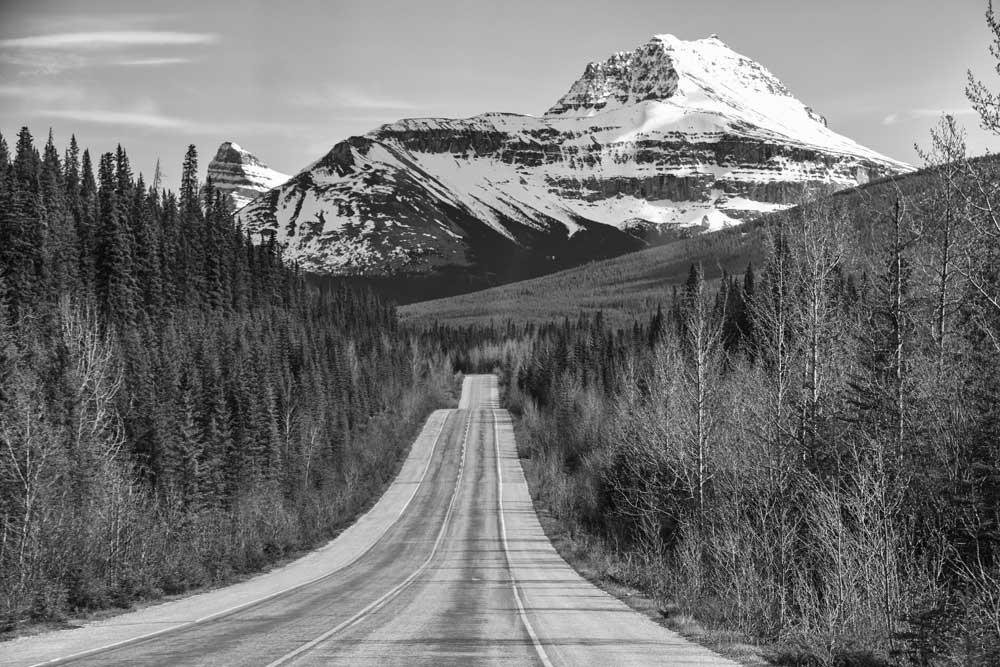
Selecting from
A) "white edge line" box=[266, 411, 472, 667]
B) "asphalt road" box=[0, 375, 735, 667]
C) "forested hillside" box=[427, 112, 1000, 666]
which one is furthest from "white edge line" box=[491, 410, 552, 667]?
"forested hillside" box=[427, 112, 1000, 666]

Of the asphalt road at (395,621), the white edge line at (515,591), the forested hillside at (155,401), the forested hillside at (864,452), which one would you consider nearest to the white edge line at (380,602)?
the asphalt road at (395,621)

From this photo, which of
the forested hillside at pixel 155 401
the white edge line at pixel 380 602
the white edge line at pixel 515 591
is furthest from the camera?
the forested hillside at pixel 155 401

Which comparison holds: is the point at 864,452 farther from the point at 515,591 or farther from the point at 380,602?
the point at 380,602

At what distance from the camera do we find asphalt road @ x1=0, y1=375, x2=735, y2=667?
52.9 ft

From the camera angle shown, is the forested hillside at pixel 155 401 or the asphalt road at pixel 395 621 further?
the forested hillside at pixel 155 401

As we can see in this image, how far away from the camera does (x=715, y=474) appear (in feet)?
118

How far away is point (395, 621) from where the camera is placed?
71.6ft

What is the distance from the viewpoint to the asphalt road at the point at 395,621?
16.1 meters

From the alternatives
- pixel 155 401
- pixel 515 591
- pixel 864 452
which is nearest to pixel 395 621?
pixel 515 591

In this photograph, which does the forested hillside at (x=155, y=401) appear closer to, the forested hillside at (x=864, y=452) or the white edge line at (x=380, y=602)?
the white edge line at (x=380, y=602)

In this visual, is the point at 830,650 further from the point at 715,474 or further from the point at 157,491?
the point at 157,491

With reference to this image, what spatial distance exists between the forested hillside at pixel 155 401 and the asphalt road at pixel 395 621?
249 centimetres

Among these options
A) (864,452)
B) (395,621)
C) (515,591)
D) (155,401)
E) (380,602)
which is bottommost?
(515,591)

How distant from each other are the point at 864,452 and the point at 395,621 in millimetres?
13775
